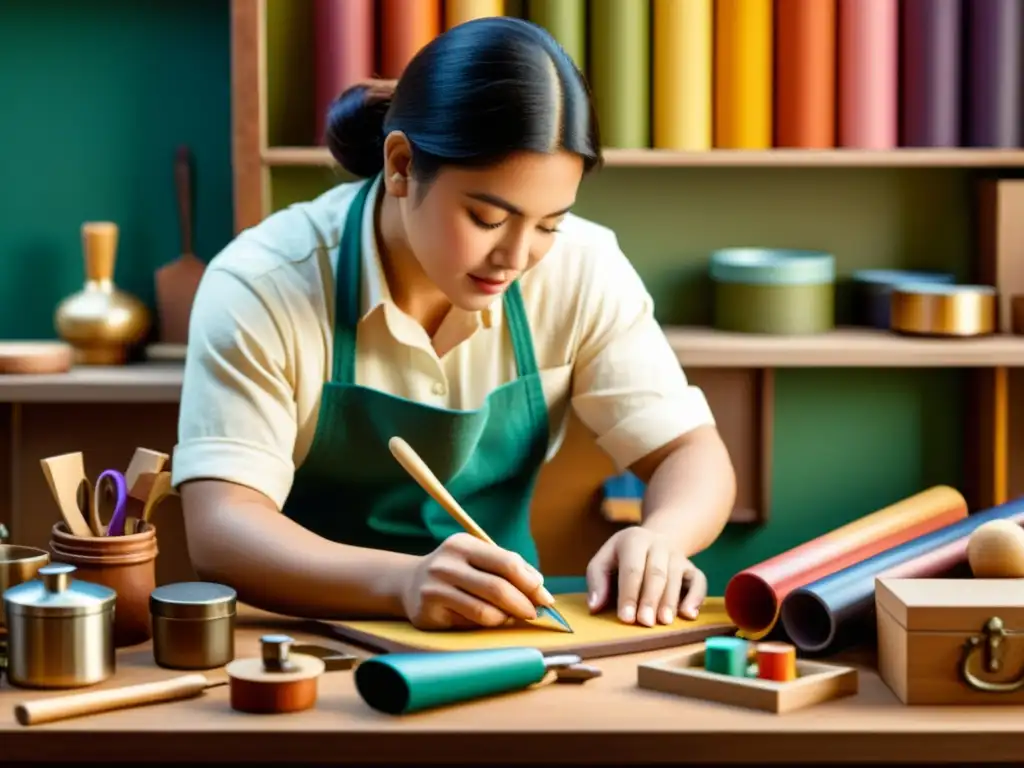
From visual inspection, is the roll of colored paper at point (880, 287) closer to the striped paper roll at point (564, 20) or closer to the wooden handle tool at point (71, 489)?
the striped paper roll at point (564, 20)

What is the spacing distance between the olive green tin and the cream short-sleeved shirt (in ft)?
2.35

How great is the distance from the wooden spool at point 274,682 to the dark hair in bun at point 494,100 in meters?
0.63

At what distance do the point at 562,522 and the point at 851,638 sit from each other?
148cm

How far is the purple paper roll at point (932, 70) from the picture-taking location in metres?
2.81

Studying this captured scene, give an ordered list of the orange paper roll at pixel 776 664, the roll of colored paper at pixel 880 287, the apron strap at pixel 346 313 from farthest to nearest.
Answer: the roll of colored paper at pixel 880 287 < the apron strap at pixel 346 313 < the orange paper roll at pixel 776 664

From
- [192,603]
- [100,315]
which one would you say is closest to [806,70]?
[100,315]

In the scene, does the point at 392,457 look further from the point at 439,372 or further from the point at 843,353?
the point at 843,353

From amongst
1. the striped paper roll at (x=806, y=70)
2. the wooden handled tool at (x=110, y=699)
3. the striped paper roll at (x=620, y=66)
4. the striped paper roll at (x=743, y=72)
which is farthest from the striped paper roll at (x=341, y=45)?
the wooden handled tool at (x=110, y=699)

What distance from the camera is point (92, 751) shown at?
1.27 metres

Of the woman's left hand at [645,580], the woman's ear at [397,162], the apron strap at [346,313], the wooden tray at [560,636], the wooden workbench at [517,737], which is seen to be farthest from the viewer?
the apron strap at [346,313]

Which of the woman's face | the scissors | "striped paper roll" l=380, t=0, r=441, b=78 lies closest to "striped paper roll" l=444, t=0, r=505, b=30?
"striped paper roll" l=380, t=0, r=441, b=78

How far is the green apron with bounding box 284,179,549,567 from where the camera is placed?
6.54 ft

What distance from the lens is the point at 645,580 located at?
1.64 meters

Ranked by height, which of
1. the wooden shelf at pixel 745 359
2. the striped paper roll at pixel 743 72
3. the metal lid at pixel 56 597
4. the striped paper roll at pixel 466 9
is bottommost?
the metal lid at pixel 56 597
